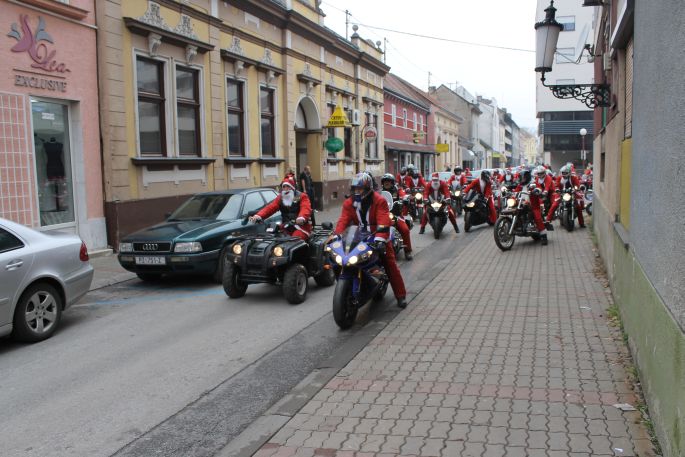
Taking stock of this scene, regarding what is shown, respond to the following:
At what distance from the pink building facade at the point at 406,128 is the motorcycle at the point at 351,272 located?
2827 centimetres

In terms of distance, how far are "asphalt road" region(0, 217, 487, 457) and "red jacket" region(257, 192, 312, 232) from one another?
110cm

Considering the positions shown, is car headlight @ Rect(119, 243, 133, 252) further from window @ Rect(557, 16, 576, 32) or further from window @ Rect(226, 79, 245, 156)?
window @ Rect(557, 16, 576, 32)

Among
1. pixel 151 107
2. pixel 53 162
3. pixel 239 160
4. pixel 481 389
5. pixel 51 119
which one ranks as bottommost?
pixel 481 389

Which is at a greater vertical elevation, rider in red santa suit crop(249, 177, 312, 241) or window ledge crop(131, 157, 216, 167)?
window ledge crop(131, 157, 216, 167)

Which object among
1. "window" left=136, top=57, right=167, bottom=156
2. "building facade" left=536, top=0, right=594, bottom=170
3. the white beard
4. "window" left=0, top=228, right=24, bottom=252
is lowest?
"window" left=0, top=228, right=24, bottom=252

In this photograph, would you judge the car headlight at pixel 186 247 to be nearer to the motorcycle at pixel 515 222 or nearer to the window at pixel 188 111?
the motorcycle at pixel 515 222

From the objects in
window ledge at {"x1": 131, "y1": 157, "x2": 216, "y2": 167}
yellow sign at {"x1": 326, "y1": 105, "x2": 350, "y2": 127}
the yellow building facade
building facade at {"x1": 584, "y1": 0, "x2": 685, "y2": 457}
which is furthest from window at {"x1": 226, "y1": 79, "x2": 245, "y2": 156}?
building facade at {"x1": 584, "y1": 0, "x2": 685, "y2": 457}

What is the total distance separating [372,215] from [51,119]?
7607 mm

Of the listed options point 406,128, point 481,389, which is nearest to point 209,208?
point 481,389

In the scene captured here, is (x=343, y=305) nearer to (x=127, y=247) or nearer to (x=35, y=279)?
(x=35, y=279)

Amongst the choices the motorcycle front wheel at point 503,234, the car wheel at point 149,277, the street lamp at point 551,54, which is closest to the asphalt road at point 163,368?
the car wheel at point 149,277

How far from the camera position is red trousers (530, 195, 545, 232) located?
13.2 metres

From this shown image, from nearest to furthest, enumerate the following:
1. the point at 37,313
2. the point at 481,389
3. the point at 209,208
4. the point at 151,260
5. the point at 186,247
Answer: the point at 481,389, the point at 37,313, the point at 186,247, the point at 151,260, the point at 209,208

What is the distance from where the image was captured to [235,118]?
726 inches
